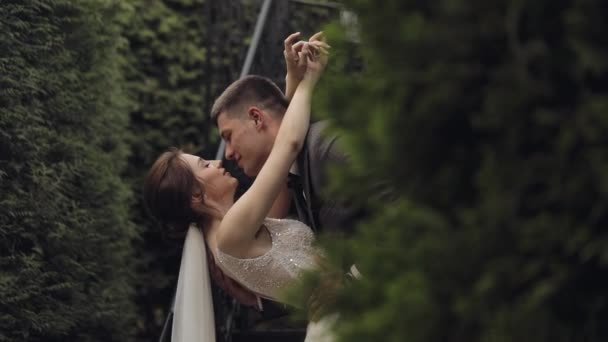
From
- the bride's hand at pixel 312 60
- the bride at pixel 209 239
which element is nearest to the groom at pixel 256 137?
the bride at pixel 209 239

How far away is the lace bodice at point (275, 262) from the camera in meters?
3.91

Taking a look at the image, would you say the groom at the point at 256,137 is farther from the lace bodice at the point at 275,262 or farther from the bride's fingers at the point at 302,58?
the bride's fingers at the point at 302,58

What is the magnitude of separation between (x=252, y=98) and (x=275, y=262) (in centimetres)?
63

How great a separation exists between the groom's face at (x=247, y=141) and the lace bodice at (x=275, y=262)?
0.24 m

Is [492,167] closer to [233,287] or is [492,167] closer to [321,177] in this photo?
[321,177]

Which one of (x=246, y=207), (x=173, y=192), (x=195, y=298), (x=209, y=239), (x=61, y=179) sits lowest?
(x=61, y=179)

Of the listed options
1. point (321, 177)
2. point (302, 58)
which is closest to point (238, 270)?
point (321, 177)

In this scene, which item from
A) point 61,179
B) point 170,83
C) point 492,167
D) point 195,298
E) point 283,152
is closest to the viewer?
point 492,167

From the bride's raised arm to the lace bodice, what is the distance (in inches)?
10.9

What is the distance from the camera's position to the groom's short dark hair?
4.05 m

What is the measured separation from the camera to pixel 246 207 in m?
3.58

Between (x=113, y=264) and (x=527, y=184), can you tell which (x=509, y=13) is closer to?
(x=527, y=184)

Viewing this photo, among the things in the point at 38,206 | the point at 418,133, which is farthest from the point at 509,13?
the point at 38,206

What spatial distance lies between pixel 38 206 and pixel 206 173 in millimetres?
1351
